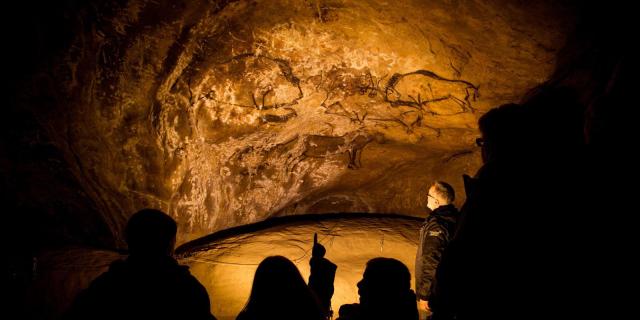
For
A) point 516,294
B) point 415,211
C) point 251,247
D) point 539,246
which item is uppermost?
point 539,246

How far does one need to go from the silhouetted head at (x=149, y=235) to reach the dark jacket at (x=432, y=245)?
2589mm

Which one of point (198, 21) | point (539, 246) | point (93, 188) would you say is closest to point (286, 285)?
point (539, 246)

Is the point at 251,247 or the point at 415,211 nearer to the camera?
the point at 251,247

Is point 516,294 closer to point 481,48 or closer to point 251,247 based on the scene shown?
point 481,48

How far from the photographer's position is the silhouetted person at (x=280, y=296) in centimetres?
202

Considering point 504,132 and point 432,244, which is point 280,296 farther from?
point 432,244

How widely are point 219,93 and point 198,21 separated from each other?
3.87 feet

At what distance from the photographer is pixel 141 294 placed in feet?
6.34

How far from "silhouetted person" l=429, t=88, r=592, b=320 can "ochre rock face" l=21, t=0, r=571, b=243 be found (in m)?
2.75

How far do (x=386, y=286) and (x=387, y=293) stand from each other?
0.15ft

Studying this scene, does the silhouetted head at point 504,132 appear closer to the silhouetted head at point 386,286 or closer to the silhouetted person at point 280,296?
the silhouetted head at point 386,286

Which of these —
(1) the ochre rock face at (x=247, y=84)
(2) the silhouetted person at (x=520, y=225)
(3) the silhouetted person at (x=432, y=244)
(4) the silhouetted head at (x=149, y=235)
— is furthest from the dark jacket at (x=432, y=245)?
(4) the silhouetted head at (x=149, y=235)

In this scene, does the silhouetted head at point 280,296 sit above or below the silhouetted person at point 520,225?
below

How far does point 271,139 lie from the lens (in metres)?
6.41
